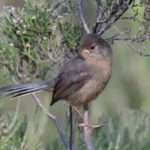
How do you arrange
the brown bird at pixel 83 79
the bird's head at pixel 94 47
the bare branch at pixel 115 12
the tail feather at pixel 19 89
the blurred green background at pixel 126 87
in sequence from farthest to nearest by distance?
the blurred green background at pixel 126 87, the brown bird at pixel 83 79, the tail feather at pixel 19 89, the bird's head at pixel 94 47, the bare branch at pixel 115 12

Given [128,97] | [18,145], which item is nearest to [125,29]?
[18,145]

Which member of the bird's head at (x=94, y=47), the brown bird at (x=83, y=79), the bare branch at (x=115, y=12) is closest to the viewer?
the bare branch at (x=115, y=12)

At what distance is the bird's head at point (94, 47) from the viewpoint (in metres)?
5.47

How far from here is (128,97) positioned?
9172mm

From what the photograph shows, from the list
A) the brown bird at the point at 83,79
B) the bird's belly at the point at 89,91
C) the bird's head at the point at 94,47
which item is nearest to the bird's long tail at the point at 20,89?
the brown bird at the point at 83,79

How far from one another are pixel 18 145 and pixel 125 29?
127 centimetres

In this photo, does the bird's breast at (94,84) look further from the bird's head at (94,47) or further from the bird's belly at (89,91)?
the bird's head at (94,47)

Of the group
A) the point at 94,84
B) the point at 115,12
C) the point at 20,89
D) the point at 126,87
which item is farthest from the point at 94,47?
the point at 126,87

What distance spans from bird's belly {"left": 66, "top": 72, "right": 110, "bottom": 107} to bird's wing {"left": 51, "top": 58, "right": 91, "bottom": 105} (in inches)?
2.3

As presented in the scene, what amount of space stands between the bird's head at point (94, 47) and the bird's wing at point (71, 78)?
0.15 metres

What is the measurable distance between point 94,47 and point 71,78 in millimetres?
465

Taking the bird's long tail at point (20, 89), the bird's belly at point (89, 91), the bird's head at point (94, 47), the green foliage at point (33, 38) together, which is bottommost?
the bird's belly at point (89, 91)

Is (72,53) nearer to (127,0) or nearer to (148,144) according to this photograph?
(127,0)

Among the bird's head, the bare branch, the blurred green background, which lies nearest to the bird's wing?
the bird's head
